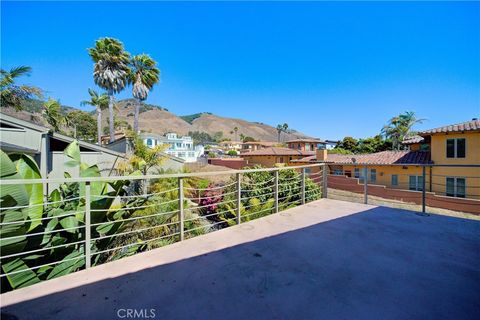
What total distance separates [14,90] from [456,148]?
23507mm

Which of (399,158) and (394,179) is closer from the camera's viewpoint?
(394,179)

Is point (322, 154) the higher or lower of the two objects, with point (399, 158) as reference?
higher

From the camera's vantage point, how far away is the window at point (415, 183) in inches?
576

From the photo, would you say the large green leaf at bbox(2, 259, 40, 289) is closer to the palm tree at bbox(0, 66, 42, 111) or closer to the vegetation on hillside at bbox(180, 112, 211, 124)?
the palm tree at bbox(0, 66, 42, 111)

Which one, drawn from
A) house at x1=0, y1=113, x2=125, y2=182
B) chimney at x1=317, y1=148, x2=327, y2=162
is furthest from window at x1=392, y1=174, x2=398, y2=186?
house at x1=0, y1=113, x2=125, y2=182

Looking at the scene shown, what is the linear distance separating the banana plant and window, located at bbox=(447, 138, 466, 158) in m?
17.4

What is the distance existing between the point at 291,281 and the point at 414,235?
2402 mm

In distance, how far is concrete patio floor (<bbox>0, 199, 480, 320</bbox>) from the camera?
1618 mm

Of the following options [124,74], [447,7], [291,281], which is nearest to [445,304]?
[291,281]

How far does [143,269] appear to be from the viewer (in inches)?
87.1

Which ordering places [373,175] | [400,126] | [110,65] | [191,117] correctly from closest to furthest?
[373,175] < [110,65] < [400,126] < [191,117]

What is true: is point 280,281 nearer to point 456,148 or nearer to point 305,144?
point 456,148

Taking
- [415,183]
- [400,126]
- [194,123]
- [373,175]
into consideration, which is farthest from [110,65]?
[194,123]

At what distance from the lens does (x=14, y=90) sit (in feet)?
34.5
